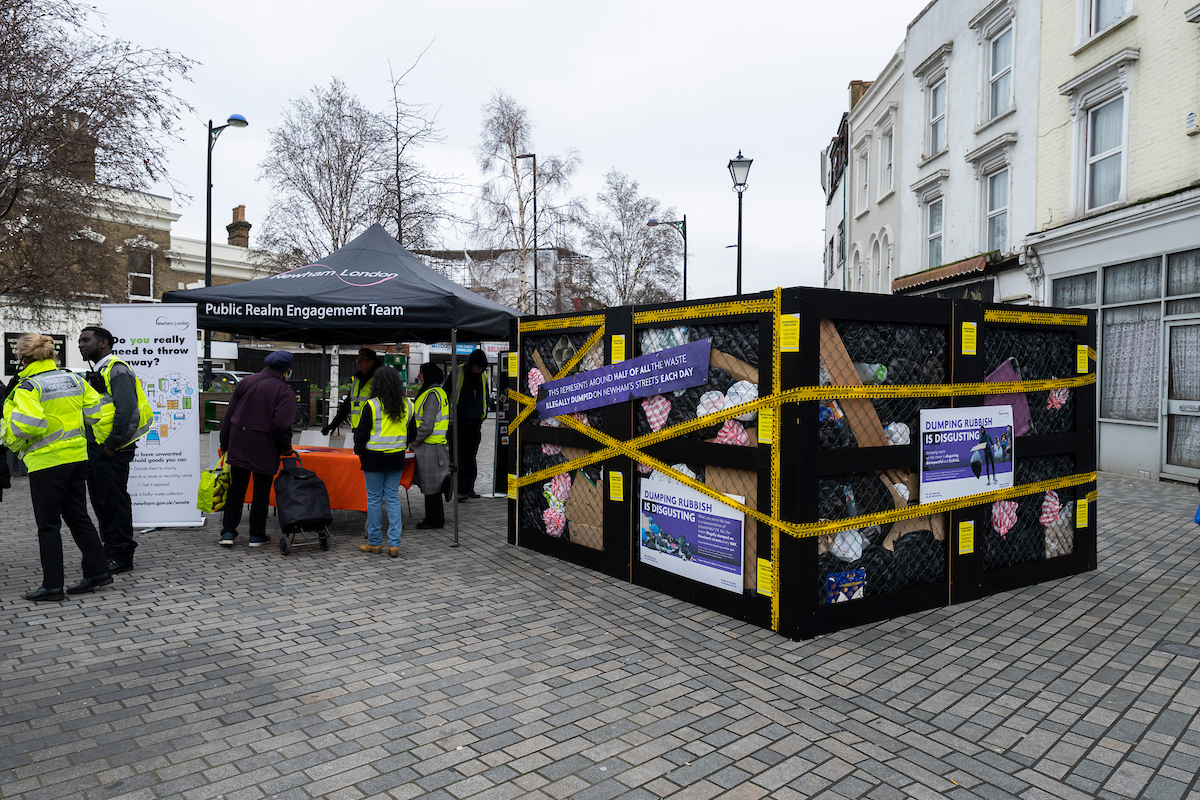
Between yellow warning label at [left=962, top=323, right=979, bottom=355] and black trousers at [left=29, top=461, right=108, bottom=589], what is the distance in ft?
20.8

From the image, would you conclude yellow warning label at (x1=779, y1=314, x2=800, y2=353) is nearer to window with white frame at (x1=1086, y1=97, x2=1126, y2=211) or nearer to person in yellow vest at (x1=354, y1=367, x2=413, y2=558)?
person in yellow vest at (x1=354, y1=367, x2=413, y2=558)

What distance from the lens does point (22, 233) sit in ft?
41.2

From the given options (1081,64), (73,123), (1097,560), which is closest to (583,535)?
(1097,560)

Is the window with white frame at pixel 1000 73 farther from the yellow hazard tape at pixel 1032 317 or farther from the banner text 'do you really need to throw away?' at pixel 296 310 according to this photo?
the banner text 'do you really need to throw away?' at pixel 296 310

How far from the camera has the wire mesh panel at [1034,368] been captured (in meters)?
5.74

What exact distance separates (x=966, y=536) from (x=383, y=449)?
4783 millimetres

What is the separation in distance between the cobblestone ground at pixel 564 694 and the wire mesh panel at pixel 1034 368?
1284 mm

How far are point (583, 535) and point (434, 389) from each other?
7.94ft

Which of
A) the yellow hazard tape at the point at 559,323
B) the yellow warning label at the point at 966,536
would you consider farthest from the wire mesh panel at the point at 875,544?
the yellow hazard tape at the point at 559,323

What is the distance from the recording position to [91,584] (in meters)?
5.64

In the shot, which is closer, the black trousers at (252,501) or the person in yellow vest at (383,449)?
the person in yellow vest at (383,449)

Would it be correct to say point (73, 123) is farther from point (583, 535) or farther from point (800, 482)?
point (800, 482)

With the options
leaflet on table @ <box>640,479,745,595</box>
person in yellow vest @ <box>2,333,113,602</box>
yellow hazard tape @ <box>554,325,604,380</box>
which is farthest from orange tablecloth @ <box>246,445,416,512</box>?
leaflet on table @ <box>640,479,745,595</box>

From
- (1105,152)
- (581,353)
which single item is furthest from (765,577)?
(1105,152)
